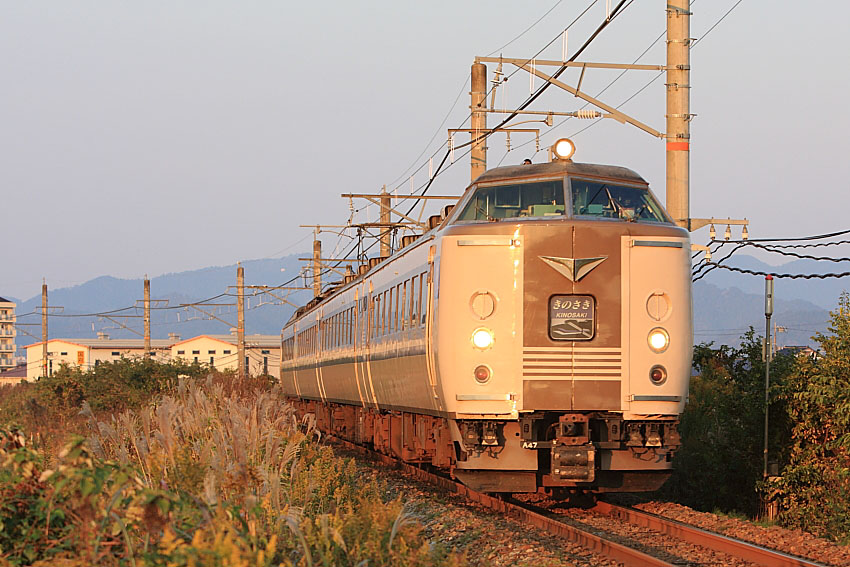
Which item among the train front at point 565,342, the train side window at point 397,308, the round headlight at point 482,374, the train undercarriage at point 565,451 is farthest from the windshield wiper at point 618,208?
the train side window at point 397,308

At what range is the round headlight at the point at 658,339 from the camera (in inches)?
444

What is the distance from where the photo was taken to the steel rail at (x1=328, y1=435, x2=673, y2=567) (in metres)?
8.86

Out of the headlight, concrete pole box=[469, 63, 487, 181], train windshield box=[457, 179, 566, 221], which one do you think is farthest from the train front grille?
concrete pole box=[469, 63, 487, 181]

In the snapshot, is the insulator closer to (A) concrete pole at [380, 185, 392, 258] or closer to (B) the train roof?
(B) the train roof

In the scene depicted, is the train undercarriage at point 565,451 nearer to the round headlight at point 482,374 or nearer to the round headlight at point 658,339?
the round headlight at point 482,374

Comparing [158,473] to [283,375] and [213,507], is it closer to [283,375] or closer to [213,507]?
[213,507]

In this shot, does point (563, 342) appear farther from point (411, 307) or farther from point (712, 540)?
point (411, 307)

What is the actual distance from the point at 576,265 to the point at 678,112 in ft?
17.2

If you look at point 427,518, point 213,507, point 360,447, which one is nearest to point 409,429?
point 427,518

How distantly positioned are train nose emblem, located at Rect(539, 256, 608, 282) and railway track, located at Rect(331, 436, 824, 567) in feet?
8.00

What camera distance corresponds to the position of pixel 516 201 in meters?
12.2

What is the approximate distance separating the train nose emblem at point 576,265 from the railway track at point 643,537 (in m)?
2.44

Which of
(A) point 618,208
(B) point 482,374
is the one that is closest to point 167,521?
(B) point 482,374

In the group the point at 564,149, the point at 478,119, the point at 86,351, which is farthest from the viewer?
the point at 86,351
